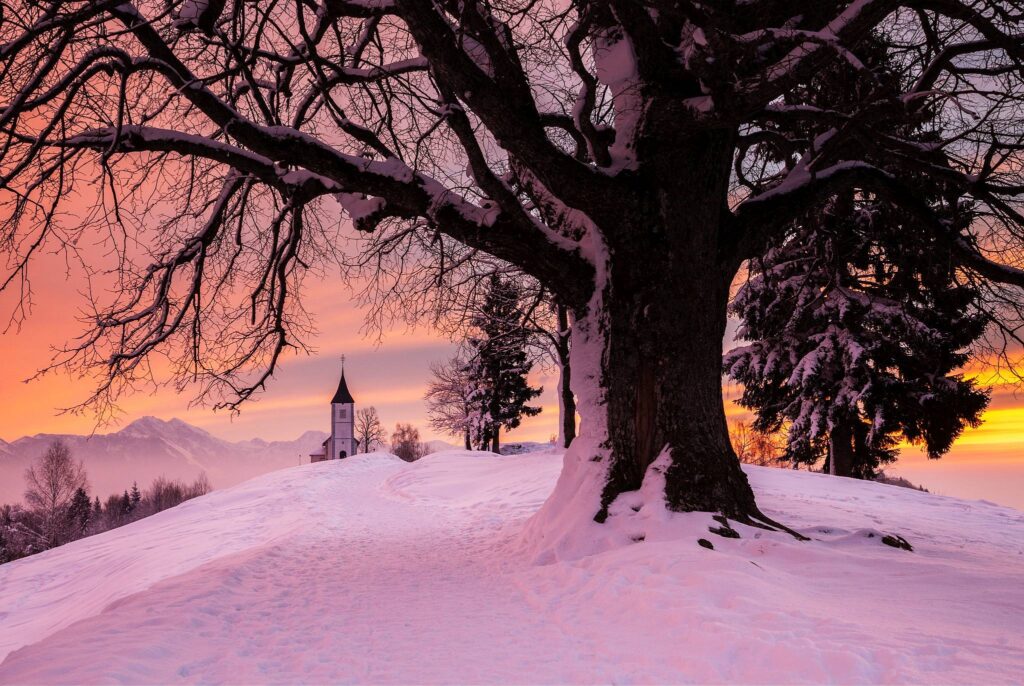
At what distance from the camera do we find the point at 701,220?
6719 millimetres

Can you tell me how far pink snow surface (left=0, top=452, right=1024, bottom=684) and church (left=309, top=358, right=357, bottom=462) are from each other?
1992 inches

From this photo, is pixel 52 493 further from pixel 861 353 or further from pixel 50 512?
pixel 861 353

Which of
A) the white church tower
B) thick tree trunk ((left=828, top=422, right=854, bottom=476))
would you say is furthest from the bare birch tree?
thick tree trunk ((left=828, top=422, right=854, bottom=476))

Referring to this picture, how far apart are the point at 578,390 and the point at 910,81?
6.73m

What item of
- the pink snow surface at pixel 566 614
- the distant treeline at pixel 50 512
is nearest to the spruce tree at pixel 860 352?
the pink snow surface at pixel 566 614

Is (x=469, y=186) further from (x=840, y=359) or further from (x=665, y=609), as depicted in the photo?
(x=840, y=359)

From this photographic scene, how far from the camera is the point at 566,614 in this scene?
4.32m

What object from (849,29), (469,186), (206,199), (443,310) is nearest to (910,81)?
(849,29)

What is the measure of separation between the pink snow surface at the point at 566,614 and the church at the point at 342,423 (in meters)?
50.6

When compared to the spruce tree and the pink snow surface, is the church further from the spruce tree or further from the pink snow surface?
the pink snow surface

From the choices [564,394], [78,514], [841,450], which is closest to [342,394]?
[78,514]

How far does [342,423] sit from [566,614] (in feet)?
189

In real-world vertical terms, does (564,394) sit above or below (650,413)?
above

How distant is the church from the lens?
5809 centimetres
